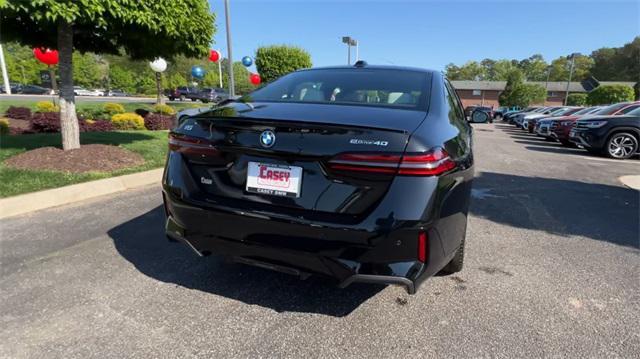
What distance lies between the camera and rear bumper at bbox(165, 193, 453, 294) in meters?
2.10

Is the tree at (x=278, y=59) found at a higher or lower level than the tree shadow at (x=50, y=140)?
higher

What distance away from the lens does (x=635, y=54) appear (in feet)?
284

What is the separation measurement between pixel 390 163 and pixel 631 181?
764 cm

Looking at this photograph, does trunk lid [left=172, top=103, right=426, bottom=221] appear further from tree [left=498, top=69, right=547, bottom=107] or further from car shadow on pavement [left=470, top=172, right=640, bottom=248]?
tree [left=498, top=69, right=547, bottom=107]

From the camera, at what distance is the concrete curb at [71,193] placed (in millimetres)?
4547

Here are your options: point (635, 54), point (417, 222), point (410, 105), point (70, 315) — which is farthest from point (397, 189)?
point (635, 54)

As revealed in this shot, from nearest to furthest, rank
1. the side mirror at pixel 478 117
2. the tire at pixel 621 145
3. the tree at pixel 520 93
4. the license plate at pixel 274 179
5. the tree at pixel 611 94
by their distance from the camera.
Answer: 1. the license plate at pixel 274 179
2. the side mirror at pixel 478 117
3. the tire at pixel 621 145
4. the tree at pixel 611 94
5. the tree at pixel 520 93

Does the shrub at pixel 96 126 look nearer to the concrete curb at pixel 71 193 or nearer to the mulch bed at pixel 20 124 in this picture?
the mulch bed at pixel 20 124

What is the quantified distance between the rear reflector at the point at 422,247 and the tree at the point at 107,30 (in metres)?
4.86

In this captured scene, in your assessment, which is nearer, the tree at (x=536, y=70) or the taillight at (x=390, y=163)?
the taillight at (x=390, y=163)

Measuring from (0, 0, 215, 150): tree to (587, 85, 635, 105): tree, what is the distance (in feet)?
175

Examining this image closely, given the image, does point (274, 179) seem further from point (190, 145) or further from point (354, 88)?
point (354, 88)

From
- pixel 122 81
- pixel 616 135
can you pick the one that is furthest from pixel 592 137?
pixel 122 81

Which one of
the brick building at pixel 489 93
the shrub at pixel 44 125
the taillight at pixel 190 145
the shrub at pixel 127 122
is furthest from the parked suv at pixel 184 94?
the brick building at pixel 489 93
